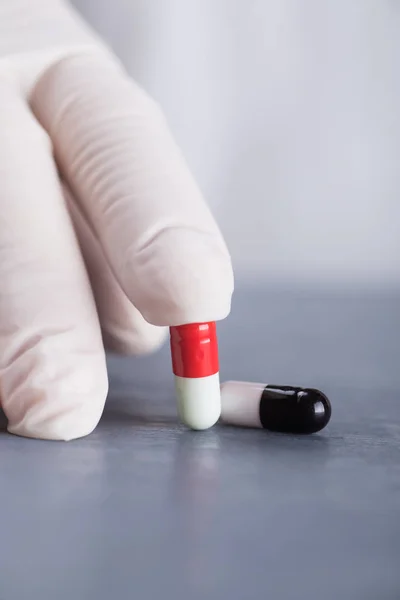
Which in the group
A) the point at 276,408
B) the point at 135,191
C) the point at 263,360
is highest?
the point at 135,191

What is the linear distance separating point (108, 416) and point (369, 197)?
0.68 metres

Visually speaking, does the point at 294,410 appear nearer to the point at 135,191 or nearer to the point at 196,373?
the point at 196,373

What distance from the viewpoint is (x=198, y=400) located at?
0.67m

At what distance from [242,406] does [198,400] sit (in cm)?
5

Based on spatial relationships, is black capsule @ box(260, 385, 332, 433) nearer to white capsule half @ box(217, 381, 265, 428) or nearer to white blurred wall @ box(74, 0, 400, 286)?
white capsule half @ box(217, 381, 265, 428)

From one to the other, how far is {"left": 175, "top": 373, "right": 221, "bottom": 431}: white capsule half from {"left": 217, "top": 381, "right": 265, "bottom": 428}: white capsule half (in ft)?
0.06

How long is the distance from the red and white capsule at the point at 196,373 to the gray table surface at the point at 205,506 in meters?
0.02

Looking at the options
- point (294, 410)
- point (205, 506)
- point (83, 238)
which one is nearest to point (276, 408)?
point (294, 410)

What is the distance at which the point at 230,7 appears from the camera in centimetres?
123

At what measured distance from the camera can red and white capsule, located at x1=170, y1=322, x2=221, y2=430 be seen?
65 cm

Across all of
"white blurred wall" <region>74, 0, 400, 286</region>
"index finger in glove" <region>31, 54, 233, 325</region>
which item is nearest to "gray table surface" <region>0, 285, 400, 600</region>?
"index finger in glove" <region>31, 54, 233, 325</region>

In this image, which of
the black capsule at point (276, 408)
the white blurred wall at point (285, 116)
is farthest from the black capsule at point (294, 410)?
the white blurred wall at point (285, 116)

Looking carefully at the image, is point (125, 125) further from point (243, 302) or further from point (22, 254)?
point (243, 302)

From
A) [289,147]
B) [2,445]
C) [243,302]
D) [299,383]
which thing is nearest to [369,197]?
[289,147]
